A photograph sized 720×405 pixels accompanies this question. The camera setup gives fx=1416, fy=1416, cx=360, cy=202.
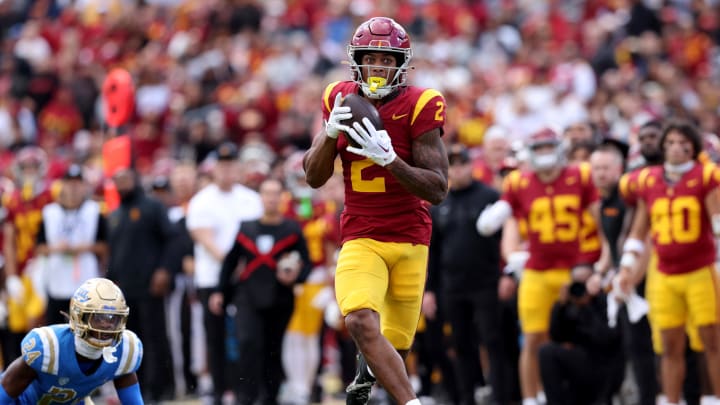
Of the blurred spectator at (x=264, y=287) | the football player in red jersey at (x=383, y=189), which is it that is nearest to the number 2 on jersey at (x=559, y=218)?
the blurred spectator at (x=264, y=287)

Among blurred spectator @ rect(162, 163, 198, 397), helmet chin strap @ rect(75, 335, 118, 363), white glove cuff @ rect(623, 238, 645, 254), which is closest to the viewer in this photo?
helmet chin strap @ rect(75, 335, 118, 363)

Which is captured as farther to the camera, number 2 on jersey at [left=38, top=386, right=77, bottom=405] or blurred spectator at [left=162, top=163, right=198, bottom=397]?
blurred spectator at [left=162, top=163, right=198, bottom=397]

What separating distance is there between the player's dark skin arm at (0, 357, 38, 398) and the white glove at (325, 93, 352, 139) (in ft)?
6.15

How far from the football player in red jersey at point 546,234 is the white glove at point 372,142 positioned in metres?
3.48

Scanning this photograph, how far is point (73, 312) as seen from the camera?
270 inches

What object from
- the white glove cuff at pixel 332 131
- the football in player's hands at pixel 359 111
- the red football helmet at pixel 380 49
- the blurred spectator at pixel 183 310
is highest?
the red football helmet at pixel 380 49

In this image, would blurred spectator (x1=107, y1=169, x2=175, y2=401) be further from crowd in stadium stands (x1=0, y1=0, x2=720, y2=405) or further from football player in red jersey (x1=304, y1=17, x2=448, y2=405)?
football player in red jersey (x1=304, y1=17, x2=448, y2=405)

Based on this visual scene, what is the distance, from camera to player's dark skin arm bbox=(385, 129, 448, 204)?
254 inches

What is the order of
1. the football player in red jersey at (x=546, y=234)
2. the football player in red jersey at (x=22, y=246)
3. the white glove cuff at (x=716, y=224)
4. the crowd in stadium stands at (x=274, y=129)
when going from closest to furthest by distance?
the white glove cuff at (x=716, y=224), the football player in red jersey at (x=546, y=234), the crowd in stadium stands at (x=274, y=129), the football player in red jersey at (x=22, y=246)

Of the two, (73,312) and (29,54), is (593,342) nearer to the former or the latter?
(73,312)

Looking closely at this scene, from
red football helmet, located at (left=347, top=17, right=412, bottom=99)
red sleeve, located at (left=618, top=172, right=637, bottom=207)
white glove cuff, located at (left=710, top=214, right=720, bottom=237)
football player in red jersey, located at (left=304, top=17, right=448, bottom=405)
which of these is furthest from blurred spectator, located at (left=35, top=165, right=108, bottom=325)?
red football helmet, located at (left=347, top=17, right=412, bottom=99)

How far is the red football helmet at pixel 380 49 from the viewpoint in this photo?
261 inches

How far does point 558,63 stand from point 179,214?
598cm

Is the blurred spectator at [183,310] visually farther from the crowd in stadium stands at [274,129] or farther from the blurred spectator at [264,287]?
the blurred spectator at [264,287]
